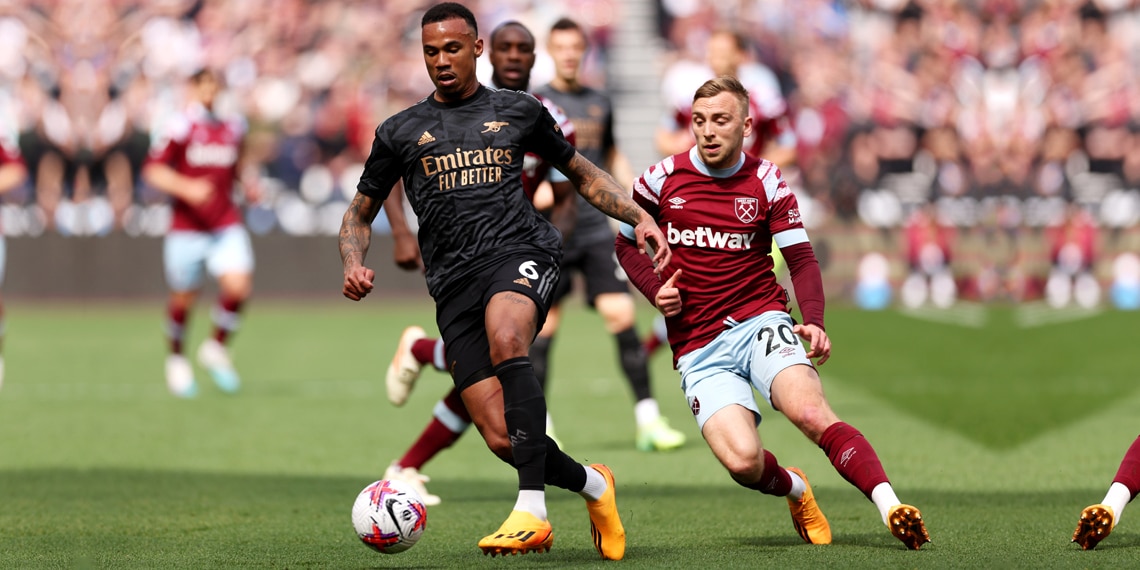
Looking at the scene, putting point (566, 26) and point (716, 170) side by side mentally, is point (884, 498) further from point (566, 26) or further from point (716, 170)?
point (566, 26)

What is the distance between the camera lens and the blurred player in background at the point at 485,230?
6.32 m

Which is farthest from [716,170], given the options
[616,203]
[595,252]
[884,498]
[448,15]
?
[595,252]

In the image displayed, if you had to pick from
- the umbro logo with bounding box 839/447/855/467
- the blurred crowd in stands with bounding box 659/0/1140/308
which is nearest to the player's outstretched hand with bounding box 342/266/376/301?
the umbro logo with bounding box 839/447/855/467

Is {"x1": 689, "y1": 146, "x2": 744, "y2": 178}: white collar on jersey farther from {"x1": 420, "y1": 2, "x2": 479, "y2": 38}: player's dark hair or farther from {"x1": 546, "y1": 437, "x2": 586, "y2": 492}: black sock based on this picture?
{"x1": 546, "y1": 437, "x2": 586, "y2": 492}: black sock

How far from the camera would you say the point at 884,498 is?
→ 6035mm

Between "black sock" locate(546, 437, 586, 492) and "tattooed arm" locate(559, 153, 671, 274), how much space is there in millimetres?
837

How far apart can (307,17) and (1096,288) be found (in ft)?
45.7

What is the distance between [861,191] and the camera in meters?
26.0

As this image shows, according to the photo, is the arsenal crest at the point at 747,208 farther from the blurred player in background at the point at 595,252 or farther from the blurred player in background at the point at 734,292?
the blurred player in background at the point at 595,252

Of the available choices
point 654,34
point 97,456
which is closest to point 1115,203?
point 654,34

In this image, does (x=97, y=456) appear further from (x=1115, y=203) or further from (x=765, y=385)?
(x=1115, y=203)

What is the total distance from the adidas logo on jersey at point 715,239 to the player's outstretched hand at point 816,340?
1.83ft

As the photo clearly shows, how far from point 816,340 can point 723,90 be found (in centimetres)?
118

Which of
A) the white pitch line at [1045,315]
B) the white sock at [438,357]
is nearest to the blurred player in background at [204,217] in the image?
the white sock at [438,357]
